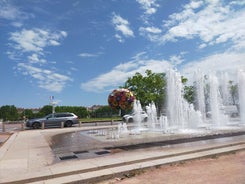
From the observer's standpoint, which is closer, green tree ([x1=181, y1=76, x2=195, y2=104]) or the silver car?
the silver car

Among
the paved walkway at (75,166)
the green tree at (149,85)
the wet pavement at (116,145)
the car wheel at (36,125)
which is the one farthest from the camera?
the green tree at (149,85)

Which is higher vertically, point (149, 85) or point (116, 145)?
point (149, 85)

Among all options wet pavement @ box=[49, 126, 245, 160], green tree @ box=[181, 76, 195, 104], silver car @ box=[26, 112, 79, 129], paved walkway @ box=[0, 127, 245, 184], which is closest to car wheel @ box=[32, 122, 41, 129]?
silver car @ box=[26, 112, 79, 129]

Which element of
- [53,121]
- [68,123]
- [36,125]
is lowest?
[36,125]

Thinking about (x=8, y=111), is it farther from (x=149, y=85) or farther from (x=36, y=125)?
(x=36, y=125)

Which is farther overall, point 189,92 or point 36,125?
point 189,92

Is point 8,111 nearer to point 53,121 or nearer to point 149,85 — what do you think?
point 149,85

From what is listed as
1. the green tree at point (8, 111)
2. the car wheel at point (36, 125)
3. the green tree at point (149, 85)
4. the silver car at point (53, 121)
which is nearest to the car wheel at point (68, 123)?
the silver car at point (53, 121)

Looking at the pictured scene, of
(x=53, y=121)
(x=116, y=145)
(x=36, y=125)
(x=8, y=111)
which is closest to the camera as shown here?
(x=116, y=145)

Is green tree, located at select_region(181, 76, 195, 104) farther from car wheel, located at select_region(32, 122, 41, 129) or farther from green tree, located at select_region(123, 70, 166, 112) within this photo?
car wheel, located at select_region(32, 122, 41, 129)

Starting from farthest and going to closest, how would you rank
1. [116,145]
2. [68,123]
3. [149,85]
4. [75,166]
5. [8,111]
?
[8,111], [149,85], [68,123], [116,145], [75,166]

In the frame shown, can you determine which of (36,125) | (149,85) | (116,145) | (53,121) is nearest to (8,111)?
(149,85)

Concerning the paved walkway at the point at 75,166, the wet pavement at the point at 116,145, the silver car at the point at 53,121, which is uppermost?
the silver car at the point at 53,121

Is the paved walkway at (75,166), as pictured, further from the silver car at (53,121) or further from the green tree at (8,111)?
the green tree at (8,111)
